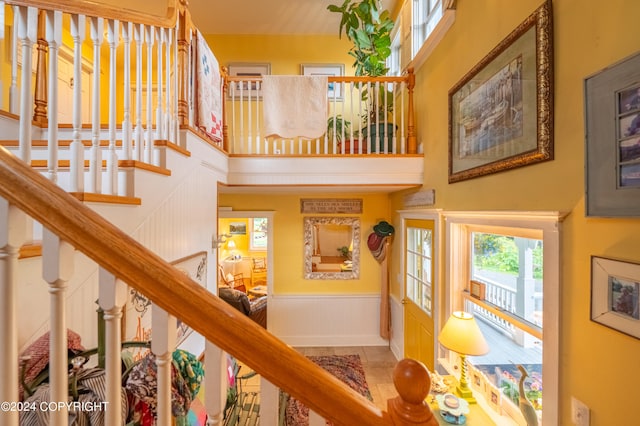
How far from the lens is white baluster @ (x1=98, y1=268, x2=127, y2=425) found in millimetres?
501

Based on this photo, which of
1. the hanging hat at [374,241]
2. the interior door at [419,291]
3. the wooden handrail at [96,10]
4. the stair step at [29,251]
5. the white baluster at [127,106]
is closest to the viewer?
the stair step at [29,251]

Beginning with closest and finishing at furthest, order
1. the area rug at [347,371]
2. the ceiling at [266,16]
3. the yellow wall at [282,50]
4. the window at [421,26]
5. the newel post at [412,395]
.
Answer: the newel post at [412,395]
the window at [421,26]
the area rug at [347,371]
the ceiling at [266,16]
the yellow wall at [282,50]

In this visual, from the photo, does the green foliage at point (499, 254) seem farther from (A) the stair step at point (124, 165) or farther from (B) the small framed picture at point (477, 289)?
(A) the stair step at point (124, 165)

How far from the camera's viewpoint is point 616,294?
965 millimetres

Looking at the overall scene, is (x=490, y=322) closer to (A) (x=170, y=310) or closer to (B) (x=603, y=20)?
(B) (x=603, y=20)

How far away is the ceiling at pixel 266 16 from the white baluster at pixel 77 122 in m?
3.52

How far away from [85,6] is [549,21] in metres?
2.06

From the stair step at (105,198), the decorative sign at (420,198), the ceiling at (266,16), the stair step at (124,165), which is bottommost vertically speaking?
the stair step at (105,198)

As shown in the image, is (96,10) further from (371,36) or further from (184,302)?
(371,36)

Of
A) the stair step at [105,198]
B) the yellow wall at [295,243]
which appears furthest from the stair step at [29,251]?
the yellow wall at [295,243]

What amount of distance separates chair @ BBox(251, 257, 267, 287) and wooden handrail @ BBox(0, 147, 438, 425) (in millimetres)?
7156

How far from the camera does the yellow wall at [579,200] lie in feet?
3.11

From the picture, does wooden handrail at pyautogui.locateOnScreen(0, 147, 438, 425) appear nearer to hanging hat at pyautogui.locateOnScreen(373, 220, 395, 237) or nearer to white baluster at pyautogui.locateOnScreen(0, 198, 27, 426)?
white baluster at pyautogui.locateOnScreen(0, 198, 27, 426)

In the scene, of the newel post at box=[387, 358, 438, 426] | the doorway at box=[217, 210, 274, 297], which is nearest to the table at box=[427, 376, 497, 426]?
the newel post at box=[387, 358, 438, 426]
